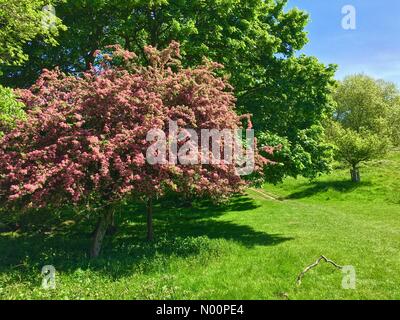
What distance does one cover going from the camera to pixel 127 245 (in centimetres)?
1822

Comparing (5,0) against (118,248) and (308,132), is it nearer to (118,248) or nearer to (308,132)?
(118,248)

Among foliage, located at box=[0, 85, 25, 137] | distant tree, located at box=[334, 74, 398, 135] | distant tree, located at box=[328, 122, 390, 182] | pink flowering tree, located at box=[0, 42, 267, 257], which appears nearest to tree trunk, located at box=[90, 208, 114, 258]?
pink flowering tree, located at box=[0, 42, 267, 257]

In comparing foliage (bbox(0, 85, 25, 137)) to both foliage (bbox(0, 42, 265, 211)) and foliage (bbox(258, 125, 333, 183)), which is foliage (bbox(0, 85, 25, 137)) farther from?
foliage (bbox(258, 125, 333, 183))

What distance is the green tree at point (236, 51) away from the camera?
72.2ft

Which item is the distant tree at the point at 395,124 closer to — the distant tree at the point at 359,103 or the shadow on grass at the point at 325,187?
the distant tree at the point at 359,103

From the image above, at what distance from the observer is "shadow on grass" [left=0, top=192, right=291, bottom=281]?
14.5 metres

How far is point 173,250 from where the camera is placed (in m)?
16.5

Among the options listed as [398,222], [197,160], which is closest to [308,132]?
[398,222]

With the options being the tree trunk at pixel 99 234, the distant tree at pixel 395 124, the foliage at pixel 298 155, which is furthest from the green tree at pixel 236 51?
the distant tree at pixel 395 124

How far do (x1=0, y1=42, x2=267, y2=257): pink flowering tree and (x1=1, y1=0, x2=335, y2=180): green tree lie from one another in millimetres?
5525

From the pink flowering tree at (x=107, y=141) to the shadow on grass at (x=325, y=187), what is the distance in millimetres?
24012

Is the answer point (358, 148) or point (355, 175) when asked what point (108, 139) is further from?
point (355, 175)

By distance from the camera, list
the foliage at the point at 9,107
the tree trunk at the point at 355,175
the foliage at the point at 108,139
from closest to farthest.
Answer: the foliage at the point at 9,107
the foliage at the point at 108,139
the tree trunk at the point at 355,175

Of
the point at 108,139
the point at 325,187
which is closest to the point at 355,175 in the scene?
the point at 325,187
